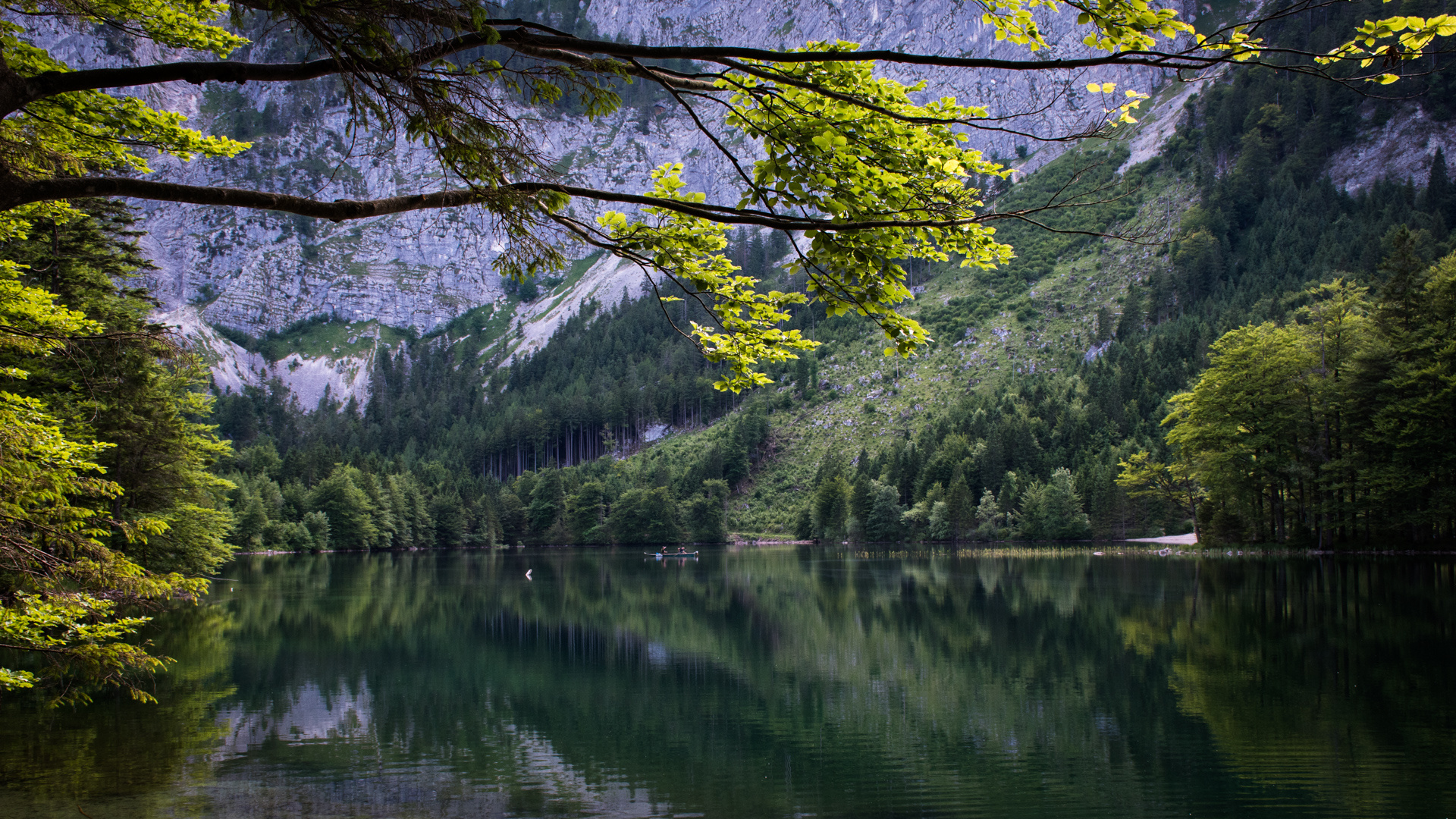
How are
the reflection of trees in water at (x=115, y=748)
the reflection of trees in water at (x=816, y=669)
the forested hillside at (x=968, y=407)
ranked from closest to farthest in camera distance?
the reflection of trees in water at (x=115, y=748), the reflection of trees in water at (x=816, y=669), the forested hillside at (x=968, y=407)

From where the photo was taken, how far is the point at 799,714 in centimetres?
1584

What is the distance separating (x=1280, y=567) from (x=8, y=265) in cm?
4593

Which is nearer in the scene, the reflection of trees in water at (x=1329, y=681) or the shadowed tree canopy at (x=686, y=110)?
the shadowed tree canopy at (x=686, y=110)

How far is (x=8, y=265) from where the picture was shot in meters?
8.45

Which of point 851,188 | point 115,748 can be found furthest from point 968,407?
point 851,188

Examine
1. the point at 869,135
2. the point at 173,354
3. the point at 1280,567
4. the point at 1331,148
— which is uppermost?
the point at 1331,148

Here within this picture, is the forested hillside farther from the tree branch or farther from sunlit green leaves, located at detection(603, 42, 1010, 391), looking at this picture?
the tree branch

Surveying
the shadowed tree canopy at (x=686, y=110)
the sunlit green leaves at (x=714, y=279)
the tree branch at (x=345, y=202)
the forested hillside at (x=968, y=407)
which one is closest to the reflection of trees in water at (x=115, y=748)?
the shadowed tree canopy at (x=686, y=110)

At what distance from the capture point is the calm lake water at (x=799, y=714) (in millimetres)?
11109

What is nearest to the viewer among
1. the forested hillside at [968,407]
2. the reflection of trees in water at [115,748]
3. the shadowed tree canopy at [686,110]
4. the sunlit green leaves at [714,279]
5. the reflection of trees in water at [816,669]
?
the shadowed tree canopy at [686,110]

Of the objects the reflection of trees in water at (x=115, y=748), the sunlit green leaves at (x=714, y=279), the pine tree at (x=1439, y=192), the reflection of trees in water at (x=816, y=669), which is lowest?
the reflection of trees in water at (x=816, y=669)

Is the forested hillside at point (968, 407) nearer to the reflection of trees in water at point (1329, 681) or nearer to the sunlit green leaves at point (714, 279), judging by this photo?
the reflection of trees in water at point (1329, 681)

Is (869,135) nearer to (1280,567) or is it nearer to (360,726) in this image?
(360,726)

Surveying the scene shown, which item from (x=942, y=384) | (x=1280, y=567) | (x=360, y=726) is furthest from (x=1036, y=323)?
(x=360, y=726)
